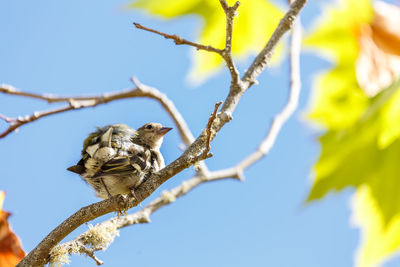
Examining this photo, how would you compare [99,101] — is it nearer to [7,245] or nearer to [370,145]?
[7,245]

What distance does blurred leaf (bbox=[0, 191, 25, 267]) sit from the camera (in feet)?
5.62

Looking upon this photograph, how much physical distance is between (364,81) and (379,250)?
585mm

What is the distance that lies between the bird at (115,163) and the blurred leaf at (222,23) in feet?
1.99

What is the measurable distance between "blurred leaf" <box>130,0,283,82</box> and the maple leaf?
0.73m

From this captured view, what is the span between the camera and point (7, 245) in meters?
1.74

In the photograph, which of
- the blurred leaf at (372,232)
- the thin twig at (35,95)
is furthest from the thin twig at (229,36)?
the thin twig at (35,95)

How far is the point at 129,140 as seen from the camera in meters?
2.10

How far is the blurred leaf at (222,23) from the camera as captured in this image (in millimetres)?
2325

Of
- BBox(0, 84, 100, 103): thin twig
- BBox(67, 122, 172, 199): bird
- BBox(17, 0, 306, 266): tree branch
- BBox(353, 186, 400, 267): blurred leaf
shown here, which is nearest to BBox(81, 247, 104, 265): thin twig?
BBox(17, 0, 306, 266): tree branch

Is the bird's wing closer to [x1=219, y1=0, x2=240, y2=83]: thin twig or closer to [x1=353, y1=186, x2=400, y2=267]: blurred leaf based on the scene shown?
[x1=219, y1=0, x2=240, y2=83]: thin twig

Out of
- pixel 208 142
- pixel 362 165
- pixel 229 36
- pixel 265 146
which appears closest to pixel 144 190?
pixel 208 142

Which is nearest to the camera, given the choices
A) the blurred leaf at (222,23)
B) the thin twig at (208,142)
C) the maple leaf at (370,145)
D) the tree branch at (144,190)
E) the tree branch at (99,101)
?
the thin twig at (208,142)

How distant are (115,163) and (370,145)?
925 mm

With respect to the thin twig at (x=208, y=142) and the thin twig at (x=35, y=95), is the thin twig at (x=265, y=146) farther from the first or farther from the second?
the thin twig at (x=208, y=142)
